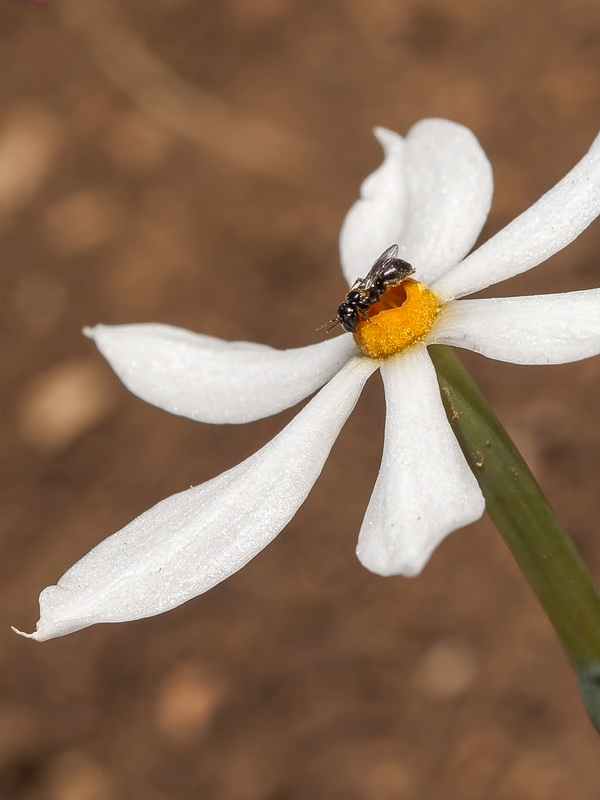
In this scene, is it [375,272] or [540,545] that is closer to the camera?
[540,545]

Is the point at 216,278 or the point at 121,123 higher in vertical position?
the point at 121,123

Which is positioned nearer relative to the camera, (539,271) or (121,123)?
(539,271)

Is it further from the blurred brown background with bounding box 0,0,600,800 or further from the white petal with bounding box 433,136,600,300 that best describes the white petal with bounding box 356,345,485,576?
the blurred brown background with bounding box 0,0,600,800

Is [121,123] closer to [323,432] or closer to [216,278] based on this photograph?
[216,278]

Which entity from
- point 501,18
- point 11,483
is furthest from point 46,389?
point 501,18

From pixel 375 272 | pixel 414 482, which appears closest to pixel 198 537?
pixel 414 482

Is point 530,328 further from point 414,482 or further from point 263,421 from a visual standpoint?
point 263,421

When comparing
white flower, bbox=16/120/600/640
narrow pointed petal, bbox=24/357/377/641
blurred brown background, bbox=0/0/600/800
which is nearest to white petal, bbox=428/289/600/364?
white flower, bbox=16/120/600/640
